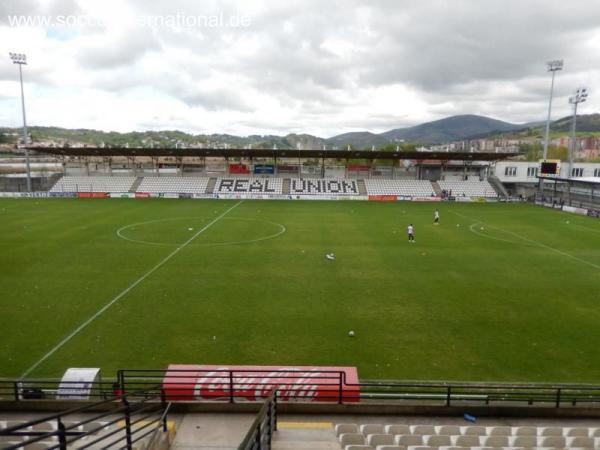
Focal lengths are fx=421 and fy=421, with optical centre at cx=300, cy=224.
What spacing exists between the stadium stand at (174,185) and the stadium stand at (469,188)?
126 feet

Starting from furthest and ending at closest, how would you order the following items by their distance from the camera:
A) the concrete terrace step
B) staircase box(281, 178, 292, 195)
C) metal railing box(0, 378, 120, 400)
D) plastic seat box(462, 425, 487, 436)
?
the concrete terrace step < staircase box(281, 178, 292, 195) < metal railing box(0, 378, 120, 400) < plastic seat box(462, 425, 487, 436)

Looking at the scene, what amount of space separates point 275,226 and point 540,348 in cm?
2499

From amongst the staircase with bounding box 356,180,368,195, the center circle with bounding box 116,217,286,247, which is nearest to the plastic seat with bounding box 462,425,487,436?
the center circle with bounding box 116,217,286,247

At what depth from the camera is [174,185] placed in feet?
218

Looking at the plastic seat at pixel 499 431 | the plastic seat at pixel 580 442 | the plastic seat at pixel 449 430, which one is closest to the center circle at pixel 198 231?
the plastic seat at pixel 449 430

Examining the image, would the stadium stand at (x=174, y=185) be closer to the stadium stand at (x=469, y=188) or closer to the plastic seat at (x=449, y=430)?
the stadium stand at (x=469, y=188)

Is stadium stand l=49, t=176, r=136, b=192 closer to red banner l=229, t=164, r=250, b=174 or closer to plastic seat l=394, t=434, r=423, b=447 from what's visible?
red banner l=229, t=164, r=250, b=174

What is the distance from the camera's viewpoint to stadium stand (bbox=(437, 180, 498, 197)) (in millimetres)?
64188

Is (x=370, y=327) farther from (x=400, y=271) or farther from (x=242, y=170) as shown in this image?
(x=242, y=170)

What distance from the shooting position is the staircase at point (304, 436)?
6.78 metres

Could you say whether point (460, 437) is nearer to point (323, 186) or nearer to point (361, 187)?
point (323, 186)

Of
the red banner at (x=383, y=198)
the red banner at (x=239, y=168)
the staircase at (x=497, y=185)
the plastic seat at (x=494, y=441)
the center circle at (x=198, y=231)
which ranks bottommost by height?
the center circle at (x=198, y=231)

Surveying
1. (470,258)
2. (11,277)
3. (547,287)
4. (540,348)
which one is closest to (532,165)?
(470,258)

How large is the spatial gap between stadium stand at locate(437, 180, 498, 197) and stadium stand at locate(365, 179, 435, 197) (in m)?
2.70
